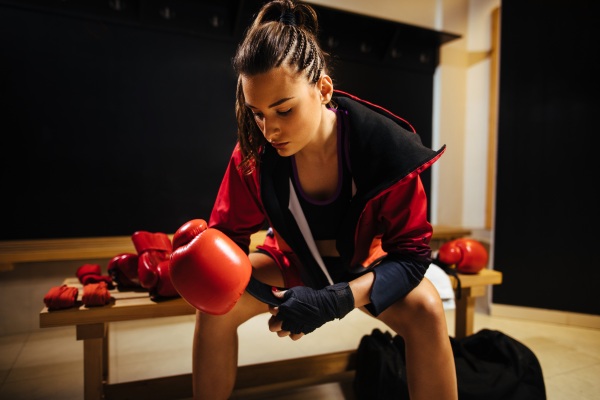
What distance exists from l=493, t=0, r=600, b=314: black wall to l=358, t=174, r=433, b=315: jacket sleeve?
201 cm

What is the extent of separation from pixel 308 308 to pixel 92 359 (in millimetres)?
944

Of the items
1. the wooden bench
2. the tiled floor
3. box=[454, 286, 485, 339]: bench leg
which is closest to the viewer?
the wooden bench

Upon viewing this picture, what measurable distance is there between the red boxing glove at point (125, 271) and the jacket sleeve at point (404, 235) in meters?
1.01

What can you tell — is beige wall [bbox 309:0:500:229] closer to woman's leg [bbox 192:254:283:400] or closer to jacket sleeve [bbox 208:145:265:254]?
jacket sleeve [bbox 208:145:265:254]

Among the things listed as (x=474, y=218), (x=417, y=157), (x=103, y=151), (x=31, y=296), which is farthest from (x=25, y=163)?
(x=474, y=218)

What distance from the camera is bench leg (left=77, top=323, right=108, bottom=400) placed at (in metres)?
1.45

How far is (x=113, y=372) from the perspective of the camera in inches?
80.7

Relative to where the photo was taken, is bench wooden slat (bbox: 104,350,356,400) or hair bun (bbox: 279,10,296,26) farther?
bench wooden slat (bbox: 104,350,356,400)

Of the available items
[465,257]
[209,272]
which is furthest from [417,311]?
[465,257]

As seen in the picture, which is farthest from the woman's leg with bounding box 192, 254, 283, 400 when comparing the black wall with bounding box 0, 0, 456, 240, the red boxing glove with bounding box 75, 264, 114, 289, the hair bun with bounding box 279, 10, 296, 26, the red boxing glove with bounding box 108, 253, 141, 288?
the black wall with bounding box 0, 0, 456, 240

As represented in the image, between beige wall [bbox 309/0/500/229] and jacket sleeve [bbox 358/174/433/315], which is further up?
beige wall [bbox 309/0/500/229]

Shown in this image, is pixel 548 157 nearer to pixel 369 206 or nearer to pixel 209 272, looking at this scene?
pixel 369 206

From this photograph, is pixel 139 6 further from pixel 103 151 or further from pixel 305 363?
pixel 305 363

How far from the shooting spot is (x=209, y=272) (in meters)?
0.97
